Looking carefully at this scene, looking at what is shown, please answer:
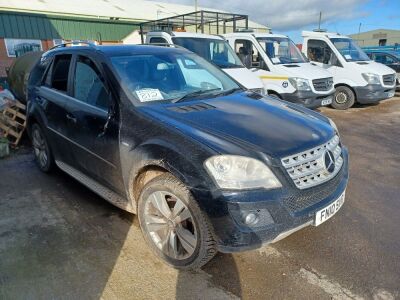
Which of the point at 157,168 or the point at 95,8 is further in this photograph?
the point at 95,8

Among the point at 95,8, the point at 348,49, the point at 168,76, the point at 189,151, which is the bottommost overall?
the point at 189,151

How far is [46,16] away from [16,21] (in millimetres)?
1835

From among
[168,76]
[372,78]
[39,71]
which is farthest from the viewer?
[372,78]

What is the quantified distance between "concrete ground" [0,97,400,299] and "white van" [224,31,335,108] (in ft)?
13.7

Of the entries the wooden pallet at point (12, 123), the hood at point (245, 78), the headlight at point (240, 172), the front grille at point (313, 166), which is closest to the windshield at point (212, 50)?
the hood at point (245, 78)

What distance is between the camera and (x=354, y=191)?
4.04 m

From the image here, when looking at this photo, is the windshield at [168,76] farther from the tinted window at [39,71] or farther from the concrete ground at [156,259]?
the tinted window at [39,71]

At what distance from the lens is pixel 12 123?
6.05m

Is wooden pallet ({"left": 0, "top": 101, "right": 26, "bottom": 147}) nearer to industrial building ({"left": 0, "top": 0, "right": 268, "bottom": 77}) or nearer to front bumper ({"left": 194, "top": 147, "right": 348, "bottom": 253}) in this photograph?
front bumper ({"left": 194, "top": 147, "right": 348, "bottom": 253})

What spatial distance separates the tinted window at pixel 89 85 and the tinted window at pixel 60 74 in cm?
27

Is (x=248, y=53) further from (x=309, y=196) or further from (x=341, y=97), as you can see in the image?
(x=309, y=196)

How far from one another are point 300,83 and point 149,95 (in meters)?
5.59

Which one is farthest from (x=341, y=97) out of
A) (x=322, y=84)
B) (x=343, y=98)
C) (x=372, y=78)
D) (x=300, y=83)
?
(x=300, y=83)

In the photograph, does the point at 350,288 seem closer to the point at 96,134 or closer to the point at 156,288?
the point at 156,288
